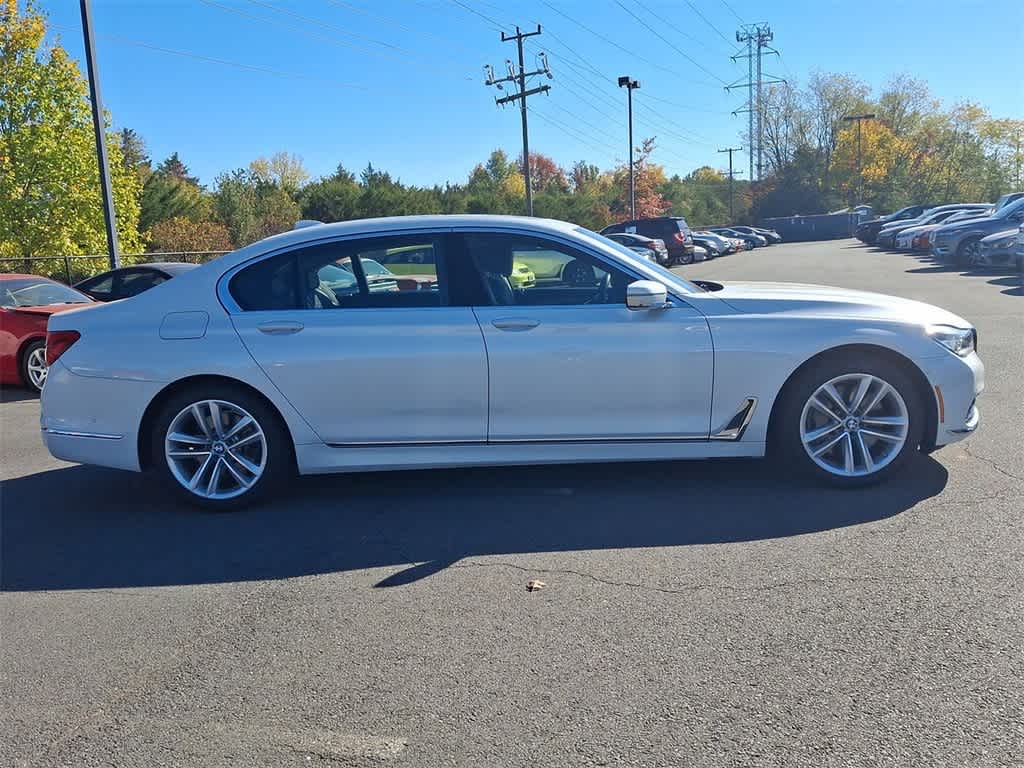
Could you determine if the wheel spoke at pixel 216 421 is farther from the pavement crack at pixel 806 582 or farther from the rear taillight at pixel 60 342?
the pavement crack at pixel 806 582

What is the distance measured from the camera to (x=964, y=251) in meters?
22.6

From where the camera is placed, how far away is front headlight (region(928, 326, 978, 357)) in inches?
193

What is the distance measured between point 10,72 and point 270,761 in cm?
2406

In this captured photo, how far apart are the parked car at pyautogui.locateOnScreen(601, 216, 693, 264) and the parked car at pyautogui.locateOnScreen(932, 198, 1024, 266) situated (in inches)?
551

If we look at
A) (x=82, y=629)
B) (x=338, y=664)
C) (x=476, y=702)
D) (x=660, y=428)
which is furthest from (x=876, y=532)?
(x=82, y=629)

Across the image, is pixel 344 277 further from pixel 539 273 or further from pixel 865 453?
pixel 865 453

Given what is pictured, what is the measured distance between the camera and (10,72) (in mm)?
21656

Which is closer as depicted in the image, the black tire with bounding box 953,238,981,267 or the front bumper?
the front bumper

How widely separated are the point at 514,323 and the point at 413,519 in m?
1.22

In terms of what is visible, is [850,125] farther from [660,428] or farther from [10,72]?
[660,428]

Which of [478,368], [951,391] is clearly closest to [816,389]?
[951,391]

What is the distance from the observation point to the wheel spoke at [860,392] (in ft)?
16.0

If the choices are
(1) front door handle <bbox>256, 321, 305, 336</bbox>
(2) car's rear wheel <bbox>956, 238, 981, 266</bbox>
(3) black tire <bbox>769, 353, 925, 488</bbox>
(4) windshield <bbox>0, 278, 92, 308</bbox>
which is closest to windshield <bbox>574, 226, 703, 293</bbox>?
(3) black tire <bbox>769, 353, 925, 488</bbox>

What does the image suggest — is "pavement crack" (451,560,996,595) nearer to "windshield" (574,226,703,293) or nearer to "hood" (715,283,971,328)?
"hood" (715,283,971,328)
